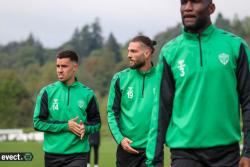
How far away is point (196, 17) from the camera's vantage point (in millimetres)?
5781

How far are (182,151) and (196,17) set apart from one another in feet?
3.79

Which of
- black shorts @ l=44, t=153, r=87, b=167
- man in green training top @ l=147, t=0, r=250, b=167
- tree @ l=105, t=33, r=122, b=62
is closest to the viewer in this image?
man in green training top @ l=147, t=0, r=250, b=167

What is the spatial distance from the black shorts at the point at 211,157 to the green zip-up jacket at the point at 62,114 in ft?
12.6

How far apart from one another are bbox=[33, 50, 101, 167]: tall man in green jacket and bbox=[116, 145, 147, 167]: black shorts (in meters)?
0.54

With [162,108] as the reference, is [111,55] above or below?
below

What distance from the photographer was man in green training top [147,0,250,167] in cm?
568

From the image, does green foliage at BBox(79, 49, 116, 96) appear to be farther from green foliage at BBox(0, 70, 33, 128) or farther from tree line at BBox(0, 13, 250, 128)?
green foliage at BBox(0, 70, 33, 128)

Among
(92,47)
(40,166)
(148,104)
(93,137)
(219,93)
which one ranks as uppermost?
(219,93)

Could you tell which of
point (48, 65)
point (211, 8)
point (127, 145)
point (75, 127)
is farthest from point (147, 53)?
point (48, 65)

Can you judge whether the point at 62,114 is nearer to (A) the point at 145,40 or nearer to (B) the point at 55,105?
(B) the point at 55,105

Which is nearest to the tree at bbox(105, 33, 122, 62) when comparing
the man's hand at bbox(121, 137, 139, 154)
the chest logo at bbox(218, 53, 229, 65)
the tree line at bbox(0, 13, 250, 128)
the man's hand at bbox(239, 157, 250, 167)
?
the tree line at bbox(0, 13, 250, 128)

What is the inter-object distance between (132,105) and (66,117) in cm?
102

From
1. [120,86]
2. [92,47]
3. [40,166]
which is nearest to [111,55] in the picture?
[92,47]

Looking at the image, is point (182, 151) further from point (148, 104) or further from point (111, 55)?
point (111, 55)
